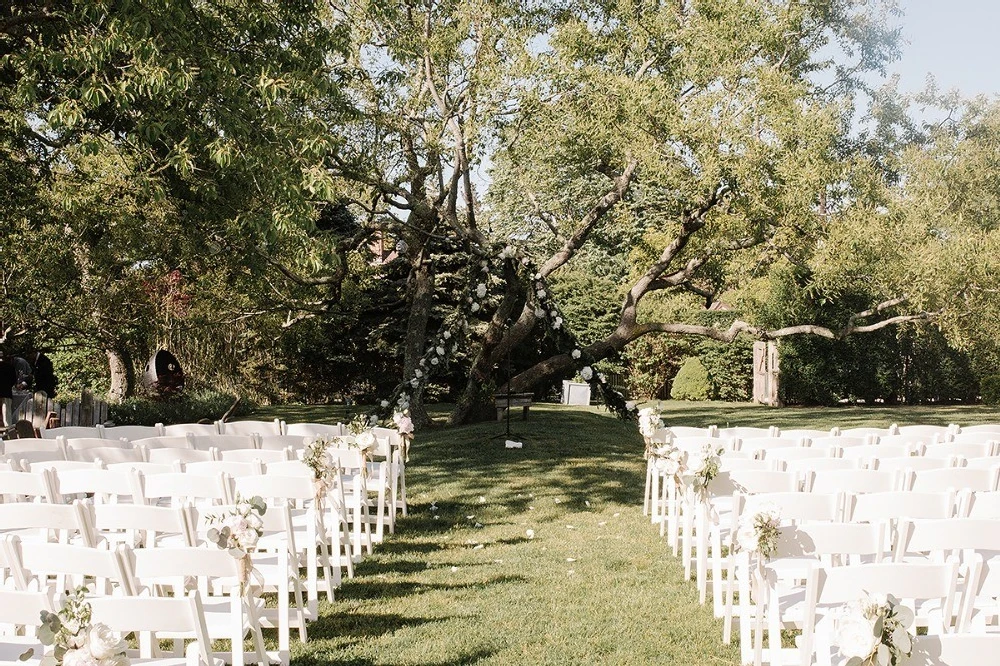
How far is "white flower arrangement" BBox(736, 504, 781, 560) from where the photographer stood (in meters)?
4.18

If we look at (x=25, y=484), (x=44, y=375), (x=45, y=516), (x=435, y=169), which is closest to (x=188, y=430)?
(x=25, y=484)

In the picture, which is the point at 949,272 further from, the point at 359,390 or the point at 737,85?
the point at 359,390

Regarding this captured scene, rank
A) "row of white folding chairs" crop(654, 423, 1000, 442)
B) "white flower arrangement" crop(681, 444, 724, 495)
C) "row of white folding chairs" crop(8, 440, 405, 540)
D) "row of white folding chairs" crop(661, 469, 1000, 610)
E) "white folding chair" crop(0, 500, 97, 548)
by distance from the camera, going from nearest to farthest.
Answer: "white folding chair" crop(0, 500, 97, 548) → "row of white folding chairs" crop(8, 440, 405, 540) → "row of white folding chairs" crop(661, 469, 1000, 610) → "white flower arrangement" crop(681, 444, 724, 495) → "row of white folding chairs" crop(654, 423, 1000, 442)

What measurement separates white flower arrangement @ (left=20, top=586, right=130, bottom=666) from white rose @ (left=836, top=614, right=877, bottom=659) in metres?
2.03

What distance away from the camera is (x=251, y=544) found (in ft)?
13.2

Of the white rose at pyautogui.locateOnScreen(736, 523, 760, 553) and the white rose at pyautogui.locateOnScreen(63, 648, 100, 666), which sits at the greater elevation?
the white rose at pyautogui.locateOnScreen(736, 523, 760, 553)

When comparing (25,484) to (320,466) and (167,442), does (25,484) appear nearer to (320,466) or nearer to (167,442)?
(320,466)

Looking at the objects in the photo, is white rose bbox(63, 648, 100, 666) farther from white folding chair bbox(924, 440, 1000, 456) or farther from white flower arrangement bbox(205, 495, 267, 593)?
white folding chair bbox(924, 440, 1000, 456)

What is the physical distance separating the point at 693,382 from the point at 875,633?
75.1ft

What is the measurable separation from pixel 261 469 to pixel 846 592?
11.9 ft

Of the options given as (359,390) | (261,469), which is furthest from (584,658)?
(359,390)

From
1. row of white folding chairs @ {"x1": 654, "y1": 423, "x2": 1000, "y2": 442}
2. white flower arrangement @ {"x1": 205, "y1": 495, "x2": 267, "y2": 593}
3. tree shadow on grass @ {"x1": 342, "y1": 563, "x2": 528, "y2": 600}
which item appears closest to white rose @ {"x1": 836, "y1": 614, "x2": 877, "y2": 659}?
white flower arrangement @ {"x1": 205, "y1": 495, "x2": 267, "y2": 593}

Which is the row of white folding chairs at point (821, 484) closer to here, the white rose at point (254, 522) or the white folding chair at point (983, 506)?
the white folding chair at point (983, 506)

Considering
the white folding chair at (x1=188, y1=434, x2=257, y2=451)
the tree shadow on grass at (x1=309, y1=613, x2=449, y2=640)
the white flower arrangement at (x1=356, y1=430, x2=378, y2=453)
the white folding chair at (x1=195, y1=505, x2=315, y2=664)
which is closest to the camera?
the white folding chair at (x1=195, y1=505, x2=315, y2=664)
